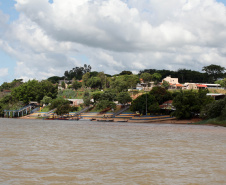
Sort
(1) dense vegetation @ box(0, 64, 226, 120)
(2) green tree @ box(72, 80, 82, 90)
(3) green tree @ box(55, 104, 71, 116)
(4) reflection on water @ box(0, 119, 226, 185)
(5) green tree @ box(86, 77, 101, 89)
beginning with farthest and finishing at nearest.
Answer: (2) green tree @ box(72, 80, 82, 90) < (5) green tree @ box(86, 77, 101, 89) < (3) green tree @ box(55, 104, 71, 116) < (1) dense vegetation @ box(0, 64, 226, 120) < (4) reflection on water @ box(0, 119, 226, 185)

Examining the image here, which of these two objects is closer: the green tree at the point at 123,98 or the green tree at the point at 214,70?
the green tree at the point at 123,98

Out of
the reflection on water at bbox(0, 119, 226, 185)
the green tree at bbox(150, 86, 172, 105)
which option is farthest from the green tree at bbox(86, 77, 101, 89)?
the reflection on water at bbox(0, 119, 226, 185)

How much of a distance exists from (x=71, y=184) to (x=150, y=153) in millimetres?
7422

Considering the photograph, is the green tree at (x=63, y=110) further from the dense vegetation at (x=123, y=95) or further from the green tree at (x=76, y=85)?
the green tree at (x=76, y=85)

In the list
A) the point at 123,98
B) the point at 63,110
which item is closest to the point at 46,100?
the point at 63,110

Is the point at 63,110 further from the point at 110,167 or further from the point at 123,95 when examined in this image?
the point at 110,167

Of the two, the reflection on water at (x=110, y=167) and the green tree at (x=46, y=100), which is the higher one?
the green tree at (x=46, y=100)

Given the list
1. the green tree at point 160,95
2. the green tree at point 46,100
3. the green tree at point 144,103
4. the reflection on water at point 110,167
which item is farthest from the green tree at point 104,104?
the reflection on water at point 110,167

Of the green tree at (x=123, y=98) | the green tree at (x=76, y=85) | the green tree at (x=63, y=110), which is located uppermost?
the green tree at (x=76, y=85)

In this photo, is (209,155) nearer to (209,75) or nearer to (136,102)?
(136,102)

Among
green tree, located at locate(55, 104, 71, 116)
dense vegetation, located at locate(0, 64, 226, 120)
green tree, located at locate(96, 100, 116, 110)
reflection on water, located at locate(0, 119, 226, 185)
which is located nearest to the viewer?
reflection on water, located at locate(0, 119, 226, 185)

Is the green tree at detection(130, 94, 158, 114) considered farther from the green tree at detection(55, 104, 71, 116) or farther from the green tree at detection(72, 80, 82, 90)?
the green tree at detection(72, 80, 82, 90)

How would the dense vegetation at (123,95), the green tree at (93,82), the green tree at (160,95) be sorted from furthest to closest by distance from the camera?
1. the green tree at (93,82)
2. the green tree at (160,95)
3. the dense vegetation at (123,95)

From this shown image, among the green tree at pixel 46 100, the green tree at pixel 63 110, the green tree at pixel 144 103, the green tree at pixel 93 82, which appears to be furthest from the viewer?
the green tree at pixel 93 82
